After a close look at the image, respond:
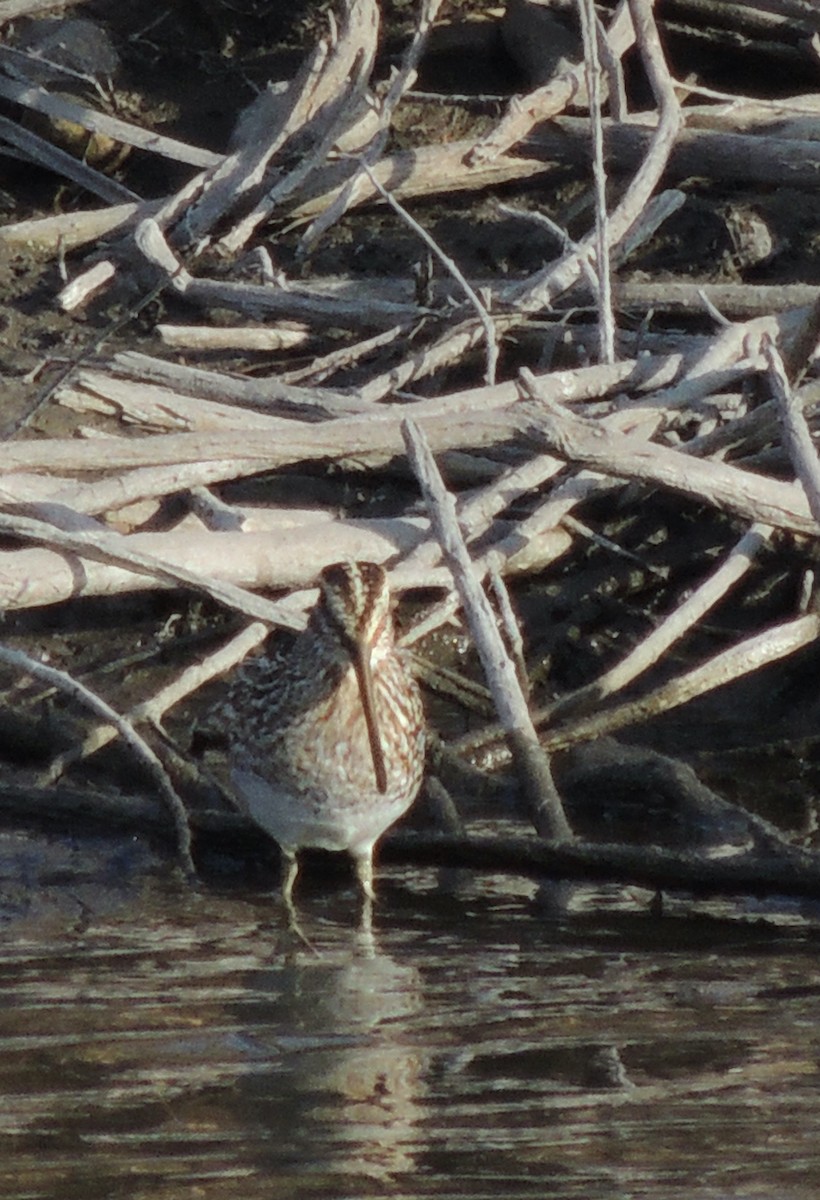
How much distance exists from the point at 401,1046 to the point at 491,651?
1.50m

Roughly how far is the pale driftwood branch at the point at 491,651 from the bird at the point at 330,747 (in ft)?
0.76

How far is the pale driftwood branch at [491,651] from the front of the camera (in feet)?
19.9

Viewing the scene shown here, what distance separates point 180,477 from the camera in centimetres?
658

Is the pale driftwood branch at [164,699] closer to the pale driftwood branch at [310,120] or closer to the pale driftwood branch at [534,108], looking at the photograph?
the pale driftwood branch at [310,120]

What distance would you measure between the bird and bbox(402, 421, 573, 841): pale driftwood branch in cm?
23

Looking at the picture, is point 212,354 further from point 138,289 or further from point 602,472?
point 602,472

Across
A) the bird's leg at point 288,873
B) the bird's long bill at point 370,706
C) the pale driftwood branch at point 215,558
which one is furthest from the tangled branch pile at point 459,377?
the bird's leg at point 288,873

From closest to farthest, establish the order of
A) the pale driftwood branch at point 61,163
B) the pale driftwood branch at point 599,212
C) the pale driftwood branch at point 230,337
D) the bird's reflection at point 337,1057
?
1. the bird's reflection at point 337,1057
2. the pale driftwood branch at point 599,212
3. the pale driftwood branch at point 230,337
4. the pale driftwood branch at point 61,163

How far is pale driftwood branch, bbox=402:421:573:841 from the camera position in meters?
6.07

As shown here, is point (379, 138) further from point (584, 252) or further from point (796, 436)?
point (796, 436)

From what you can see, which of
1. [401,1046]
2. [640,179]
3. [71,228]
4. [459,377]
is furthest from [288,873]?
[71,228]

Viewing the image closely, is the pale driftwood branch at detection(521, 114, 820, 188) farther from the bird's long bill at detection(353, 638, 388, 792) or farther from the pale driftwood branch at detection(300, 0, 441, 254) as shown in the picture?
the bird's long bill at detection(353, 638, 388, 792)

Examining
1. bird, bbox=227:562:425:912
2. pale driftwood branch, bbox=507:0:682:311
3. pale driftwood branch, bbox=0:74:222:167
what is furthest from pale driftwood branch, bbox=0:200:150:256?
bird, bbox=227:562:425:912

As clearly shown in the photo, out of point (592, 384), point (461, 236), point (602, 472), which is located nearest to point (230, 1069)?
point (602, 472)
